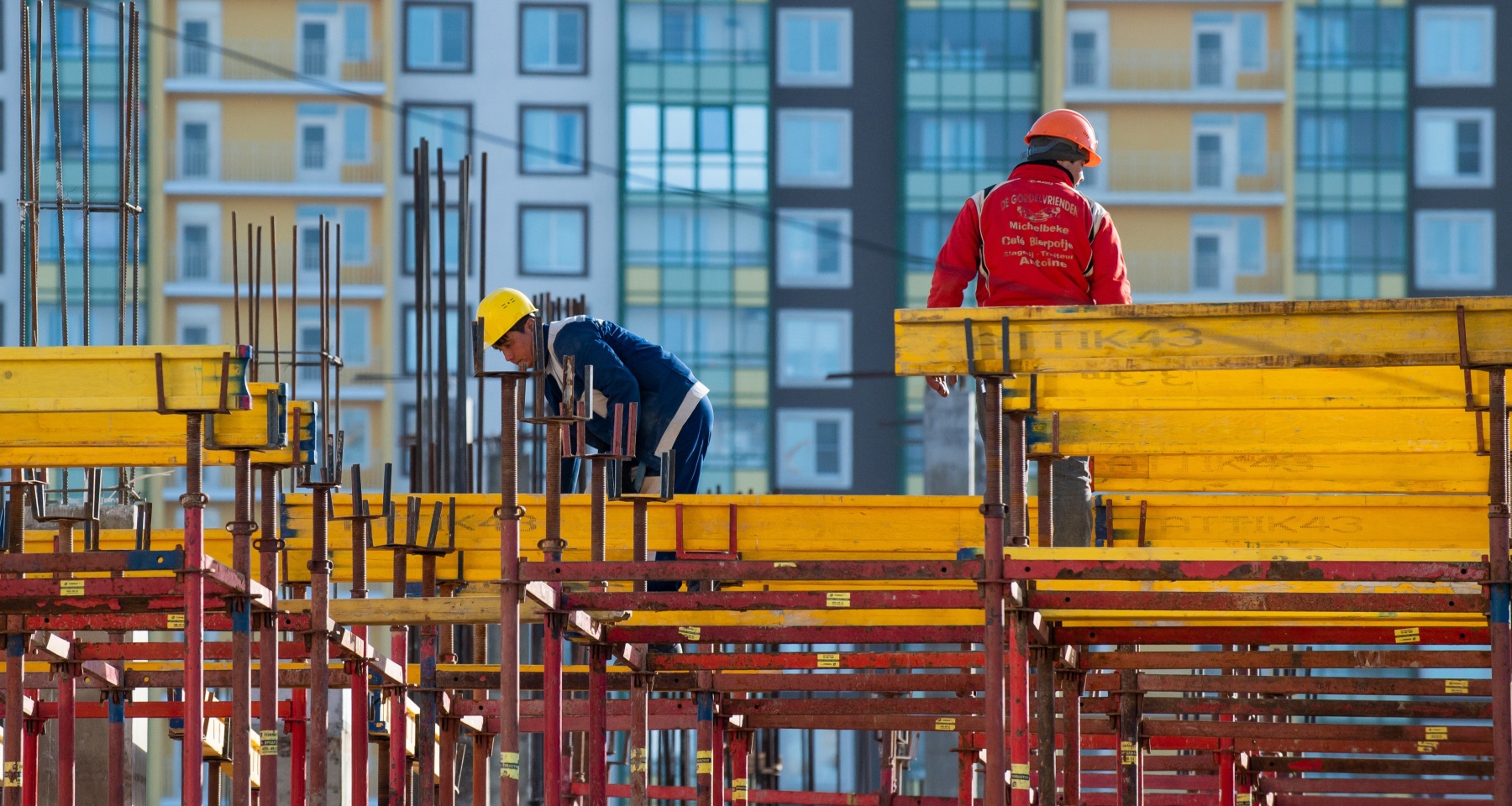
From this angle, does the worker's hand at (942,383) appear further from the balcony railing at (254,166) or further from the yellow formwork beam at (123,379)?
the balcony railing at (254,166)

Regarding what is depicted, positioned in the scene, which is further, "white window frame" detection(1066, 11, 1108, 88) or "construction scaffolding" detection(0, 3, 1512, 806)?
"white window frame" detection(1066, 11, 1108, 88)

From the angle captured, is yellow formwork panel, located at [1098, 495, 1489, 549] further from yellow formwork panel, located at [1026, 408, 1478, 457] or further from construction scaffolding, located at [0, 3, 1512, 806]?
yellow formwork panel, located at [1026, 408, 1478, 457]

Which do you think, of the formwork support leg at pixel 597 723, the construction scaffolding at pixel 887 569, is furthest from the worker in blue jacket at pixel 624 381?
the formwork support leg at pixel 597 723

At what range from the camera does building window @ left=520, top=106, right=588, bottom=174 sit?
180 ft

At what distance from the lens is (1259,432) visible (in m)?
10.5

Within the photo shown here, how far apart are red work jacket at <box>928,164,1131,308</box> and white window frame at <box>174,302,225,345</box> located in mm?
A: 47306

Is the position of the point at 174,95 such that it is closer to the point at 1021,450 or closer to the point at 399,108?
the point at 399,108

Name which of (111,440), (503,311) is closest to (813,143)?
(503,311)

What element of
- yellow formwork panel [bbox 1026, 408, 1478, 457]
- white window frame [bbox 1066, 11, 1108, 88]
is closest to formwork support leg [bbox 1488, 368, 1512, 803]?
yellow formwork panel [bbox 1026, 408, 1478, 457]

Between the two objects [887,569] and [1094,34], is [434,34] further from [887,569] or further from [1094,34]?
[887,569]

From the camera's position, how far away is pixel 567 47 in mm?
55250

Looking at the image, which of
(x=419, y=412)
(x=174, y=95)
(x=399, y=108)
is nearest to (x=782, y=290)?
(x=399, y=108)

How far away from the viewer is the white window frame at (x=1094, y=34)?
180ft

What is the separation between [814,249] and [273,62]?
46.9 ft
